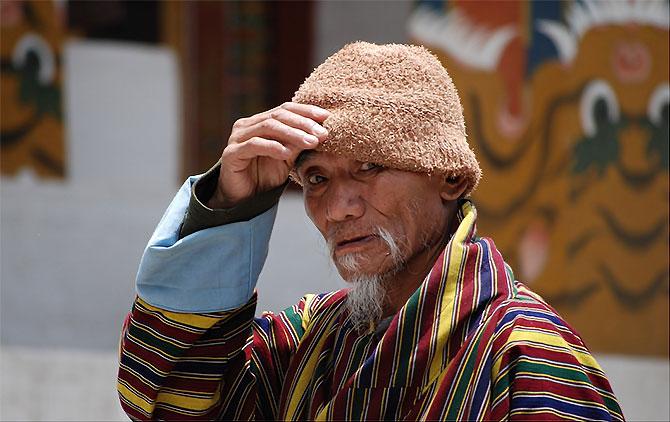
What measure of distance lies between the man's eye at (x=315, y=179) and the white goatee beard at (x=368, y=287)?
0.16 m

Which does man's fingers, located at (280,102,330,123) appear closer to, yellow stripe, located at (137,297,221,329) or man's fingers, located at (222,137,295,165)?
man's fingers, located at (222,137,295,165)

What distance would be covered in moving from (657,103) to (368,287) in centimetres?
341

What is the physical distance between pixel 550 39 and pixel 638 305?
1.32m

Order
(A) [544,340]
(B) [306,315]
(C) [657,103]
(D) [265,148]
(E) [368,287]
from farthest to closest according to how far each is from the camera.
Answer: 1. (C) [657,103]
2. (B) [306,315]
3. (E) [368,287]
4. (D) [265,148]
5. (A) [544,340]

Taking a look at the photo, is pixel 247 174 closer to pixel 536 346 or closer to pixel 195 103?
pixel 536 346

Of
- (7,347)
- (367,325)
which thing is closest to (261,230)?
(367,325)

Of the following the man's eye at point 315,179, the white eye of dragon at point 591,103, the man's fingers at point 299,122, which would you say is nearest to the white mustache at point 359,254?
the man's eye at point 315,179

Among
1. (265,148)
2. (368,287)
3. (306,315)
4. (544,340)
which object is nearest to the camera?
(544,340)

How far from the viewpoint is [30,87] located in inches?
213

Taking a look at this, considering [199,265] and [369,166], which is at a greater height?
[369,166]

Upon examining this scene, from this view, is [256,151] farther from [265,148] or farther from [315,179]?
[315,179]

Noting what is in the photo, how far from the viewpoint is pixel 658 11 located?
5.42m

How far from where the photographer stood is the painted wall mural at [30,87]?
212 inches

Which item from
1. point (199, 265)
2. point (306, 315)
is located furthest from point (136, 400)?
point (306, 315)
